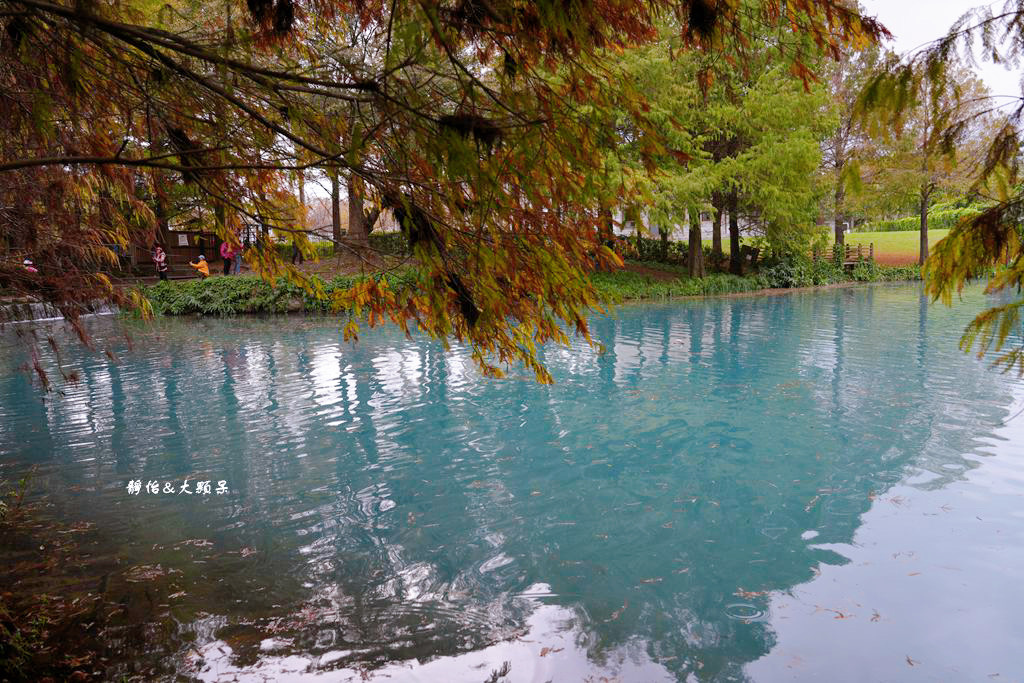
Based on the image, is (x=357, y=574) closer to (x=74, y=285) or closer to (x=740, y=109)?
(x=74, y=285)

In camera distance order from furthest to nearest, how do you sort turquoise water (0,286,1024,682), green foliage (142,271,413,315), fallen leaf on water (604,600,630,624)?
green foliage (142,271,413,315) → fallen leaf on water (604,600,630,624) → turquoise water (0,286,1024,682)

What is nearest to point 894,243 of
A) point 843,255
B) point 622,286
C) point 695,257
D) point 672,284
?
point 843,255

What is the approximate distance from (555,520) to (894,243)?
45.3m

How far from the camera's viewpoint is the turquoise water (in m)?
3.96

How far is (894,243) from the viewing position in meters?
43.9

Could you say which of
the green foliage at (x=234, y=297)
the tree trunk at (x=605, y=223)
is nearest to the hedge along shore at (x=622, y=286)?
the green foliage at (x=234, y=297)

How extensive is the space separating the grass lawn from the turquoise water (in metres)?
30.1

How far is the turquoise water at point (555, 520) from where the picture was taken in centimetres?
396

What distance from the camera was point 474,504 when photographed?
5.98 metres

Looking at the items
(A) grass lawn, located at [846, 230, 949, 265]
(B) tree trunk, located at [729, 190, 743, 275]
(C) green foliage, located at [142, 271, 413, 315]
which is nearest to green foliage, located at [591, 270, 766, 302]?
(B) tree trunk, located at [729, 190, 743, 275]

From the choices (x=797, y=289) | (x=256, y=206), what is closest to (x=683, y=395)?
(x=256, y=206)

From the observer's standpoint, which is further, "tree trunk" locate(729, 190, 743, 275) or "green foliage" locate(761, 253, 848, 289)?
"green foliage" locate(761, 253, 848, 289)

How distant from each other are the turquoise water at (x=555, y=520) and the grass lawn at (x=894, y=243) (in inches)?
1186

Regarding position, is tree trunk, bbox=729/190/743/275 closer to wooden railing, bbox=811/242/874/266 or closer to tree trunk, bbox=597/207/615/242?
wooden railing, bbox=811/242/874/266
